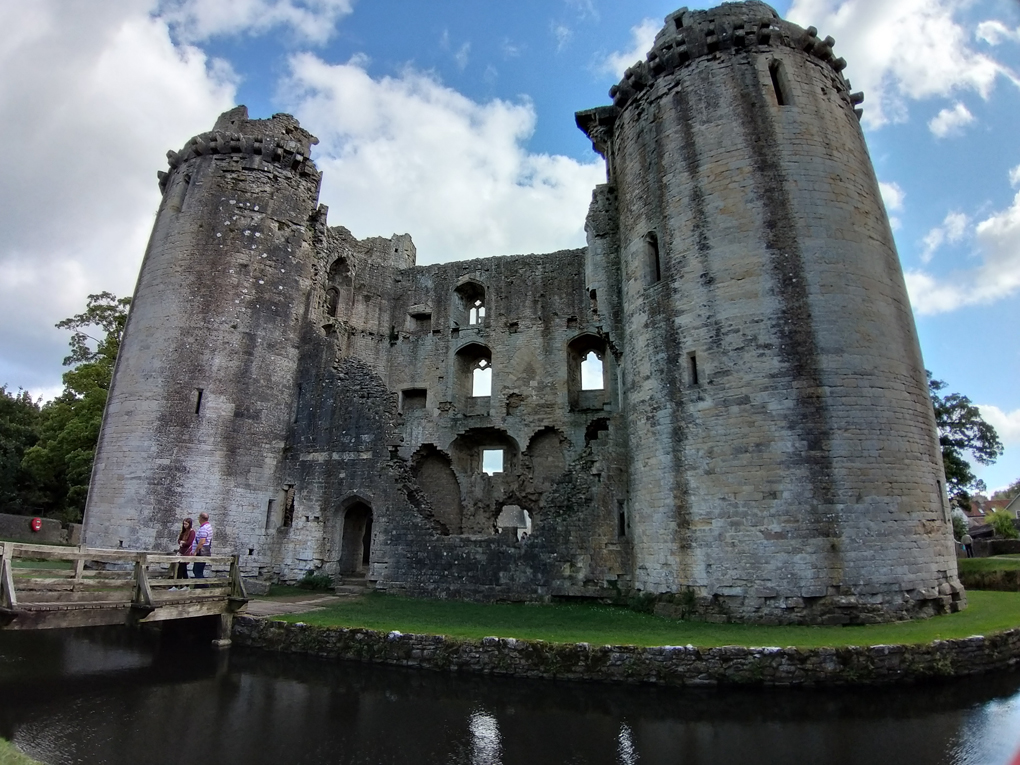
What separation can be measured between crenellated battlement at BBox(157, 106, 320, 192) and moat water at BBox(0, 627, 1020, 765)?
52.1 feet

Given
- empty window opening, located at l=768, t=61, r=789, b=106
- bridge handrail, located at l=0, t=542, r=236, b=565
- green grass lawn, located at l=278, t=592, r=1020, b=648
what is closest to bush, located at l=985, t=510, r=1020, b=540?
green grass lawn, located at l=278, t=592, r=1020, b=648

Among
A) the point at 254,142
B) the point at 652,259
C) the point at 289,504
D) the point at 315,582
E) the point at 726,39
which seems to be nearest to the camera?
the point at 726,39

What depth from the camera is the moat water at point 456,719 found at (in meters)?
6.07

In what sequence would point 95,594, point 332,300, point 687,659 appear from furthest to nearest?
point 332,300 < point 95,594 < point 687,659

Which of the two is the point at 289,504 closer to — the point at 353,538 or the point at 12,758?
the point at 353,538

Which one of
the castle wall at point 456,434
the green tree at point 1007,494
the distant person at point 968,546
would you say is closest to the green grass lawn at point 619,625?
the castle wall at point 456,434

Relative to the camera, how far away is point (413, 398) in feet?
78.9

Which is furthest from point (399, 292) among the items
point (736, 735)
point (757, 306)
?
Result: point (736, 735)

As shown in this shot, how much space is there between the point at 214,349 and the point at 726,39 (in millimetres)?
16077

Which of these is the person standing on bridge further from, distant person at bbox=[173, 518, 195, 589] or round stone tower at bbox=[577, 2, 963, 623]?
round stone tower at bbox=[577, 2, 963, 623]

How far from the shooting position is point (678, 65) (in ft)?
50.9

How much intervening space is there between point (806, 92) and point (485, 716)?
48.7ft

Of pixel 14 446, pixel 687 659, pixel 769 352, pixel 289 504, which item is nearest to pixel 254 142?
pixel 289 504

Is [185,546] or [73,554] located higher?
[185,546]
